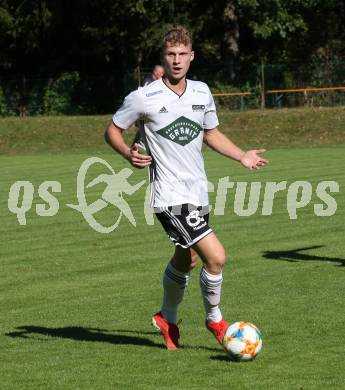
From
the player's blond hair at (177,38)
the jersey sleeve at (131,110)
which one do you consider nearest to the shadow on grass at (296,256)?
the jersey sleeve at (131,110)

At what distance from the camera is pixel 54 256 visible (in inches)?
512

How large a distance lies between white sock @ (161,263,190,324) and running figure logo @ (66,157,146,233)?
24.2ft

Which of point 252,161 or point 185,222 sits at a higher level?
point 252,161

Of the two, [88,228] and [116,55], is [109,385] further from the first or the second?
[116,55]

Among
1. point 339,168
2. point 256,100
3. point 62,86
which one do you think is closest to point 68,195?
point 339,168

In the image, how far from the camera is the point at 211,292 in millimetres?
7641

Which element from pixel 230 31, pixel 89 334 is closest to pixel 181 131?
pixel 89 334

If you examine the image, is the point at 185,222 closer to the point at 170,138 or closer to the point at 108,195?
the point at 170,138

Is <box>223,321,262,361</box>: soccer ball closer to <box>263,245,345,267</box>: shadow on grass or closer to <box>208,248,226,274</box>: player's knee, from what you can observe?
<box>208,248,226,274</box>: player's knee

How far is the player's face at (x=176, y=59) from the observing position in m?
7.50

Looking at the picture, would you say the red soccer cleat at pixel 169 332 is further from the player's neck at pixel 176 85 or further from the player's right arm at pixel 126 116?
the player's neck at pixel 176 85

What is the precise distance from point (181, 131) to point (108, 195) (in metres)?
12.7

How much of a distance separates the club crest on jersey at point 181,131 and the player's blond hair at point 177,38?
0.56 m

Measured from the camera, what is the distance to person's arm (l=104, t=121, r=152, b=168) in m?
7.38
